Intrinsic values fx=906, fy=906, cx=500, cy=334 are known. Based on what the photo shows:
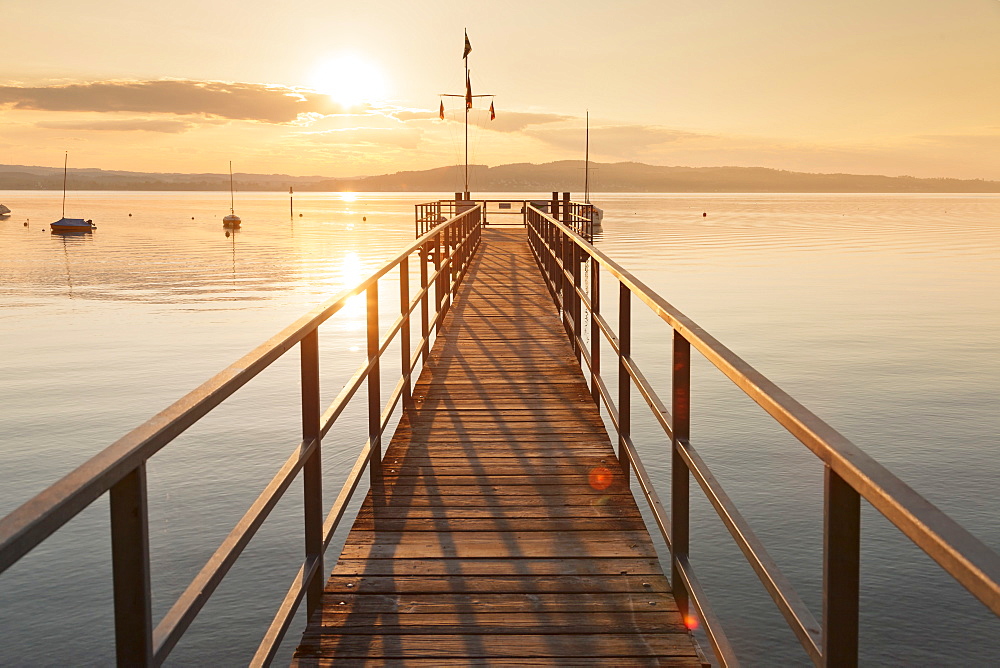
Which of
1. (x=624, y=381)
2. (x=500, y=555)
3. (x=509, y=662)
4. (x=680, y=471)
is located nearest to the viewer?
(x=509, y=662)

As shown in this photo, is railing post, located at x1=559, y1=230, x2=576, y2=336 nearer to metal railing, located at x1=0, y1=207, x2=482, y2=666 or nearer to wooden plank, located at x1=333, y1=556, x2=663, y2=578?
wooden plank, located at x1=333, y1=556, x2=663, y2=578

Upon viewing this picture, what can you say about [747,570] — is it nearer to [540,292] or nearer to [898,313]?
[540,292]

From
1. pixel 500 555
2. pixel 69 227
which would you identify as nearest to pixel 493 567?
pixel 500 555

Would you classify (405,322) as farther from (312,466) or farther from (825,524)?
(825,524)

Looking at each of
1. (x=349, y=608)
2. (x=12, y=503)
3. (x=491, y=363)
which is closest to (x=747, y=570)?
(x=491, y=363)

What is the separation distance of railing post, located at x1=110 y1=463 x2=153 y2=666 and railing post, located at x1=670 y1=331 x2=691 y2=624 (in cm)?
202

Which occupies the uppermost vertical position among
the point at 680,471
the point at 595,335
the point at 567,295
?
the point at 567,295

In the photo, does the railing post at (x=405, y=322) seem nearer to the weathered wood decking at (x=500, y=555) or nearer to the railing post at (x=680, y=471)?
the weathered wood decking at (x=500, y=555)

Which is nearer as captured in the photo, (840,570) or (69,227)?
(840,570)

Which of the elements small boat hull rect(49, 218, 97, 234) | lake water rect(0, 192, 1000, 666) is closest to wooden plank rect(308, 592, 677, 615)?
lake water rect(0, 192, 1000, 666)

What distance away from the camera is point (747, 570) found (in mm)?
10547

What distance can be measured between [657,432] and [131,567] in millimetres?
15261

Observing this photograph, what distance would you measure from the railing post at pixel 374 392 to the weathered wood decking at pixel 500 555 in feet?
0.31

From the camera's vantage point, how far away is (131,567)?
5.83ft
